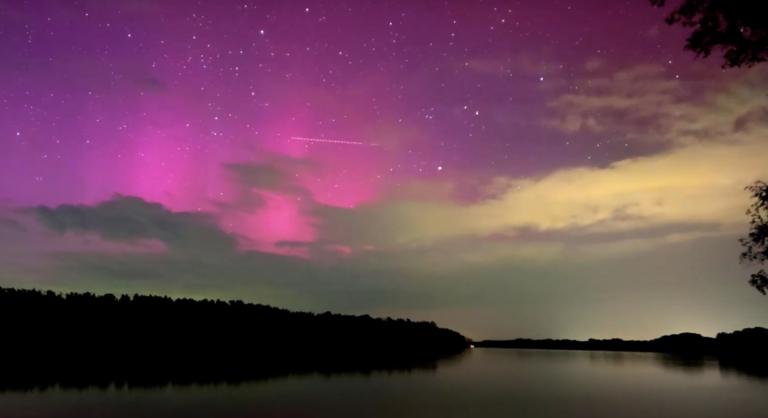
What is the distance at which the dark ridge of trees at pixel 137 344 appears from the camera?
66312 millimetres

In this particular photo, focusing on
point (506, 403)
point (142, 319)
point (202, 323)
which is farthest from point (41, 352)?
point (506, 403)

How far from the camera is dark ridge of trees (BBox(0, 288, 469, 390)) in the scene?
66.3 m

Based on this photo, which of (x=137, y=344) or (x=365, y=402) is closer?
(x=365, y=402)

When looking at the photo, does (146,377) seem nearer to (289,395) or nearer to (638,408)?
(289,395)

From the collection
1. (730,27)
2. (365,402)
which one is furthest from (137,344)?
(730,27)

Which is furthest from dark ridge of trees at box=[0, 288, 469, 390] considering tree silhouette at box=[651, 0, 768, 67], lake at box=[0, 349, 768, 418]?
tree silhouette at box=[651, 0, 768, 67]

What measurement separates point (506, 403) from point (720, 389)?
37.8m

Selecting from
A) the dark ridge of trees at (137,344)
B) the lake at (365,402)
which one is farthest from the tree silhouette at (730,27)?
the dark ridge of trees at (137,344)

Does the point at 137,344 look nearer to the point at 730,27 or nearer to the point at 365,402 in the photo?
the point at 365,402

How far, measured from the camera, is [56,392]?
43875 millimetres

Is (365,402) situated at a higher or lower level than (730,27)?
lower

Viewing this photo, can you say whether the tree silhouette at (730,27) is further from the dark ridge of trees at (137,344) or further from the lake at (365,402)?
the dark ridge of trees at (137,344)

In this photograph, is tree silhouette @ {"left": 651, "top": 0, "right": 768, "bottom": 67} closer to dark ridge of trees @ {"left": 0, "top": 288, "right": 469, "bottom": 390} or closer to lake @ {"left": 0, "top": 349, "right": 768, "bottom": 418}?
lake @ {"left": 0, "top": 349, "right": 768, "bottom": 418}

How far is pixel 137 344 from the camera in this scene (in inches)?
4651
